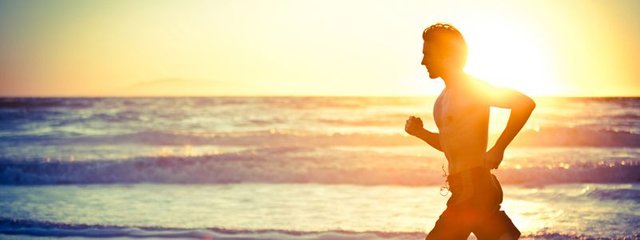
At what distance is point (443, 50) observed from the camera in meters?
3.60

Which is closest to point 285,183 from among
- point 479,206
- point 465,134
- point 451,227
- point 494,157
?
point 451,227

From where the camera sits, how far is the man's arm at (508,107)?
3344 millimetres

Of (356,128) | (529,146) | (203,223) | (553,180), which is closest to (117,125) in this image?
(356,128)

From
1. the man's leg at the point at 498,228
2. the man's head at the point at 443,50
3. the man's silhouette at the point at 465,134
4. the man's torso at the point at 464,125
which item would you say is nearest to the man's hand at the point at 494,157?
the man's silhouette at the point at 465,134

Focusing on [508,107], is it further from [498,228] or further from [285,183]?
[285,183]

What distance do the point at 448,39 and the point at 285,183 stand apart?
39.6ft

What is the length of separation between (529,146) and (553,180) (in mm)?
10304

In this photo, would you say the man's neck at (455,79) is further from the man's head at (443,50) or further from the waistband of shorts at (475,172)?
the waistband of shorts at (475,172)

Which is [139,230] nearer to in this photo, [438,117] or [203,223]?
[203,223]

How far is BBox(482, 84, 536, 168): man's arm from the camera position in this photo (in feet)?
11.0

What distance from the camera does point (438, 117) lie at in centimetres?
376

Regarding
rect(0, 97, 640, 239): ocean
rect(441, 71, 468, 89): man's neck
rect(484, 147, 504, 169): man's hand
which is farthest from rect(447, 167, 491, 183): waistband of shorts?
rect(0, 97, 640, 239): ocean

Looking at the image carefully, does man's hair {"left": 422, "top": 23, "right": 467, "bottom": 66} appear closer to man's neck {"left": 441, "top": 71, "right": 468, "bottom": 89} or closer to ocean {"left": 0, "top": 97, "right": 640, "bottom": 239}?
man's neck {"left": 441, "top": 71, "right": 468, "bottom": 89}

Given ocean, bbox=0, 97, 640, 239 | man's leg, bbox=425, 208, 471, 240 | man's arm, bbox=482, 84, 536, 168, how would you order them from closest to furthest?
man's arm, bbox=482, 84, 536, 168 → man's leg, bbox=425, 208, 471, 240 → ocean, bbox=0, 97, 640, 239
